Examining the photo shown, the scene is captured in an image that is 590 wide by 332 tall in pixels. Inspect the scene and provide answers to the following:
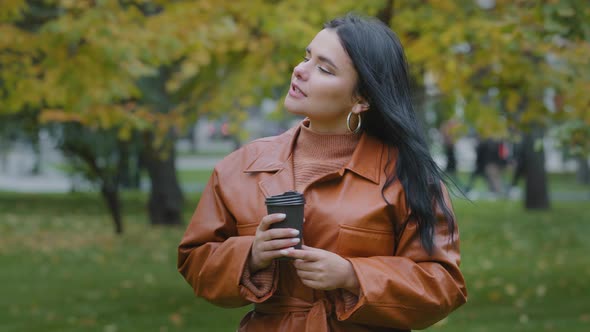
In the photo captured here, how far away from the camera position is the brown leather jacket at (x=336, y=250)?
253cm

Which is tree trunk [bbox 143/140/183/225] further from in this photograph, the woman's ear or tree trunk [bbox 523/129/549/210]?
the woman's ear

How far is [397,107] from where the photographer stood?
266 cm

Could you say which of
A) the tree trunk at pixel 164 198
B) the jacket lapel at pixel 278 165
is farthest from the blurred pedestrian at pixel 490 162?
the jacket lapel at pixel 278 165

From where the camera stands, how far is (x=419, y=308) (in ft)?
8.35

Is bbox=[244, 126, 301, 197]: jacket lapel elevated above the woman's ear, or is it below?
below

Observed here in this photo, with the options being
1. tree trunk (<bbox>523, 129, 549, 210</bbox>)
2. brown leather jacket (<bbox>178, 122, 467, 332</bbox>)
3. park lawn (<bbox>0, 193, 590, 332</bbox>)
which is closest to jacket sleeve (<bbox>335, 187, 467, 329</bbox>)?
brown leather jacket (<bbox>178, 122, 467, 332</bbox>)

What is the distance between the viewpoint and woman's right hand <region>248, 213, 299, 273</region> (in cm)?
242

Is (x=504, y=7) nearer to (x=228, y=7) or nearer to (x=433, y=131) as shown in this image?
(x=228, y=7)

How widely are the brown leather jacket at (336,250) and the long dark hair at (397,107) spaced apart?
0.04m

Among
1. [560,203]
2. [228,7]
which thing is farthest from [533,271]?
[560,203]

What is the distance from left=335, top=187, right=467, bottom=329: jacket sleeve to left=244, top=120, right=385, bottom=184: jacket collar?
7.1 inches

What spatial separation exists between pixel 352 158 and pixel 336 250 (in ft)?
0.87

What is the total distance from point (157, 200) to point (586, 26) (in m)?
12.0

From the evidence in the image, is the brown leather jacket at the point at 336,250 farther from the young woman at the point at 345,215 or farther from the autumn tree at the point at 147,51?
the autumn tree at the point at 147,51
